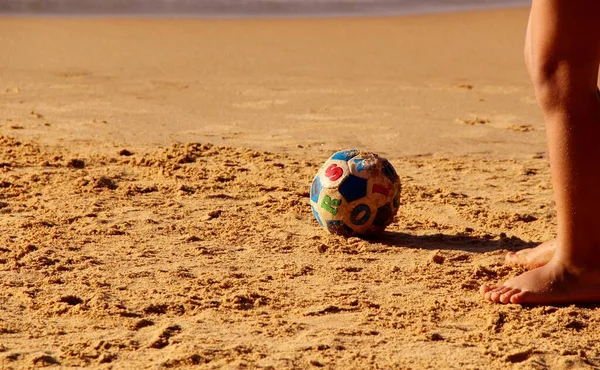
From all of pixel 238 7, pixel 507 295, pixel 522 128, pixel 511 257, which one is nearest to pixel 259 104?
pixel 522 128

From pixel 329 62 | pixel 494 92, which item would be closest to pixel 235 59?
pixel 329 62

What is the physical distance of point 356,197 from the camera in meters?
4.39

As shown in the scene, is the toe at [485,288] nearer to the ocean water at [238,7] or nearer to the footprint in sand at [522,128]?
the footprint in sand at [522,128]

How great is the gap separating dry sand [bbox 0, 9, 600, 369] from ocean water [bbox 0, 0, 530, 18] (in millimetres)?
3953

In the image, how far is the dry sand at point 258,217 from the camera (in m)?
3.20

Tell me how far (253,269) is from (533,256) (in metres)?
1.16

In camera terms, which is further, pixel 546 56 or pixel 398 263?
pixel 398 263

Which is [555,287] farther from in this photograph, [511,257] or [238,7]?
[238,7]

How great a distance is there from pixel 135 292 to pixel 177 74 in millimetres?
6160

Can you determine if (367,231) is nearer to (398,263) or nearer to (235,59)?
(398,263)

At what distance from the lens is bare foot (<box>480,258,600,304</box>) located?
3.49 metres

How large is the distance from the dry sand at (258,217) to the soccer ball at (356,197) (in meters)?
0.10

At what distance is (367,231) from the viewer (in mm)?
4438

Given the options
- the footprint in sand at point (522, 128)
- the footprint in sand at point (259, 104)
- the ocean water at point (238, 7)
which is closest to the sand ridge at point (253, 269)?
the footprint in sand at point (522, 128)
